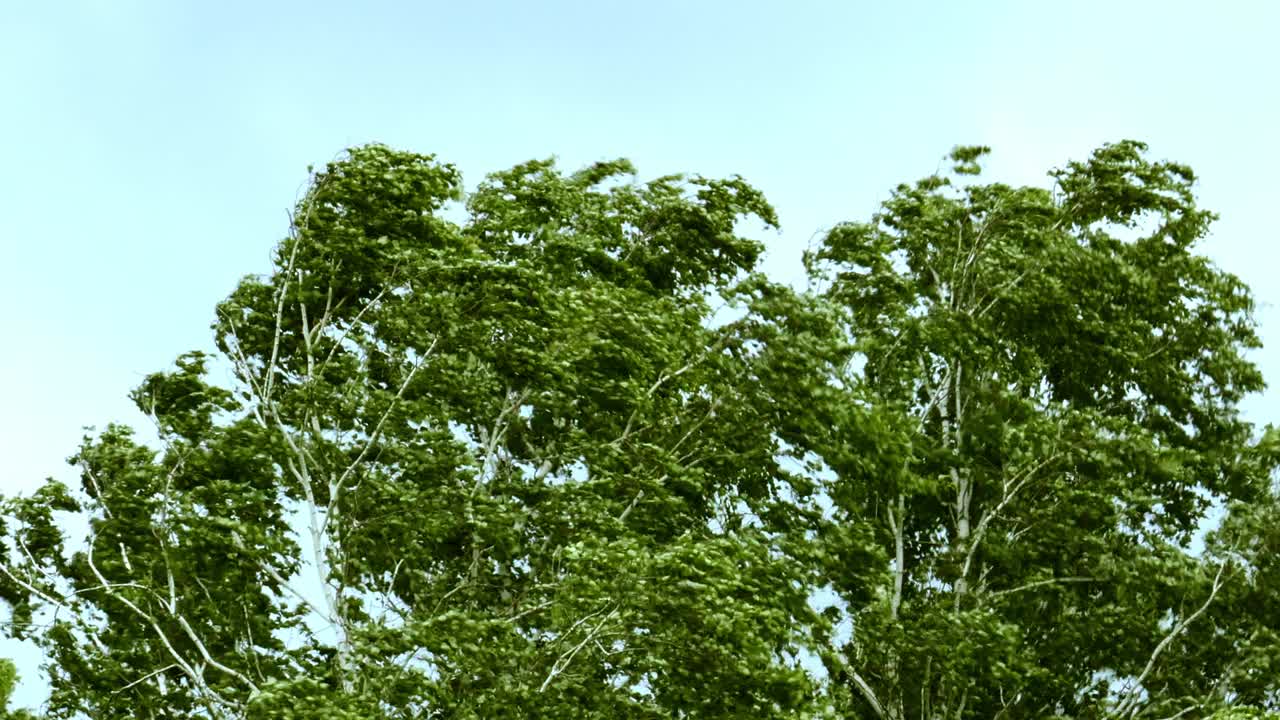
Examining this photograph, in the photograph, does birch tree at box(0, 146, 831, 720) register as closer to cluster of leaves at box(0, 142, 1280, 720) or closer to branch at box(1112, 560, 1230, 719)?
cluster of leaves at box(0, 142, 1280, 720)

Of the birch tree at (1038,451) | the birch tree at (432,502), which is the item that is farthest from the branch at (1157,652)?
the birch tree at (432,502)

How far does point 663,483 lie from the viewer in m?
21.2

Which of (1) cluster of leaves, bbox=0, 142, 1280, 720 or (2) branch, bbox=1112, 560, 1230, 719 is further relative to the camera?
(2) branch, bbox=1112, 560, 1230, 719

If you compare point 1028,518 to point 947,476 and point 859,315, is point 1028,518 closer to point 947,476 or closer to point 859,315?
point 947,476

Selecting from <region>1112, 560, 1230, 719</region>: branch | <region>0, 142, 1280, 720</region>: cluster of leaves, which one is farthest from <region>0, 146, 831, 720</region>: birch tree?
<region>1112, 560, 1230, 719</region>: branch

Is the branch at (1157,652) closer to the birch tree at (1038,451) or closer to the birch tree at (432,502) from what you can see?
the birch tree at (1038,451)

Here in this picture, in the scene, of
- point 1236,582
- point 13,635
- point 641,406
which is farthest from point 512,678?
point 1236,582

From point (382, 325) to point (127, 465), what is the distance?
3.74m

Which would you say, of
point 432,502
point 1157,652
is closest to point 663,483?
point 432,502

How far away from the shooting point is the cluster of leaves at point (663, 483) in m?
17.1

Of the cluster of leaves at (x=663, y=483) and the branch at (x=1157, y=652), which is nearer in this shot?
the cluster of leaves at (x=663, y=483)

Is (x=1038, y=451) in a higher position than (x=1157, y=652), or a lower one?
higher

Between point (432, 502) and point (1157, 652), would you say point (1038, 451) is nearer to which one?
point (1157, 652)

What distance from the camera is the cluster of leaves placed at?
17.1 metres
